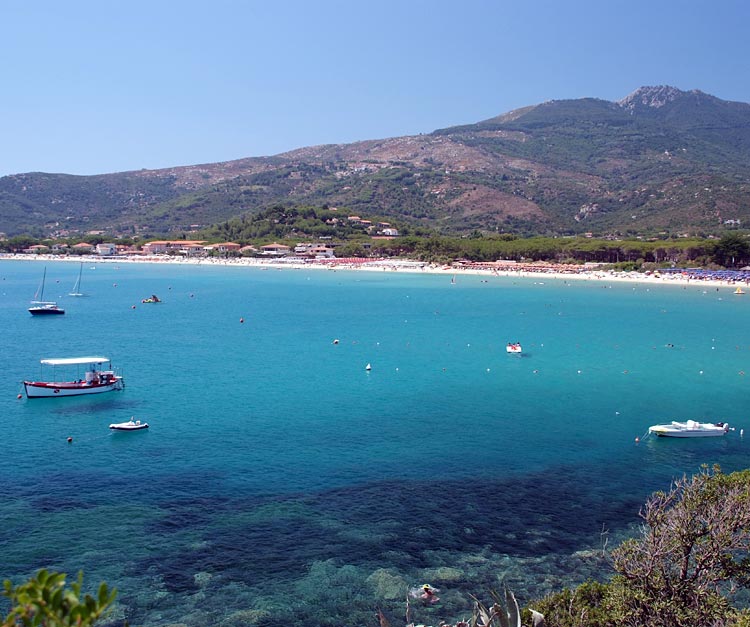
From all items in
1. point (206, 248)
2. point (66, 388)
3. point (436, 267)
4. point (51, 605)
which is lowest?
point (66, 388)

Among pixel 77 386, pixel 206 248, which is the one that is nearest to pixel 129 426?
pixel 77 386

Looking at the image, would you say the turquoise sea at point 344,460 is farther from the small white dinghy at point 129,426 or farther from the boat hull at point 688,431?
the small white dinghy at point 129,426

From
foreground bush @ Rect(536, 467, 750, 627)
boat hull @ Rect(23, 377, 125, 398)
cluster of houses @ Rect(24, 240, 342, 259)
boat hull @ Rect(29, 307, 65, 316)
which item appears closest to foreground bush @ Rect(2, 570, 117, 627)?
foreground bush @ Rect(536, 467, 750, 627)

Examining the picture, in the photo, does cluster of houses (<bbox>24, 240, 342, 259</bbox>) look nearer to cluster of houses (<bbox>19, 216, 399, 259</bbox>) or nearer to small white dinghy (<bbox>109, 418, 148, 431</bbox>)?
cluster of houses (<bbox>19, 216, 399, 259</bbox>)

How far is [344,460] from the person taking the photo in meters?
22.5

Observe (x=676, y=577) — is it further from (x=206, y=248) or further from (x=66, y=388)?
(x=206, y=248)

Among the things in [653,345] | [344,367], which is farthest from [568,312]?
[344,367]

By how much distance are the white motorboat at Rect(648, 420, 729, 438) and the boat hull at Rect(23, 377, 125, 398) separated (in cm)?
2490

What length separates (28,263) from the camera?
14950 centimetres

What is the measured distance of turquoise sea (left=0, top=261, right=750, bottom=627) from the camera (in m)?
15.1

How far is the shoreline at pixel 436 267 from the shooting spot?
98619 millimetres

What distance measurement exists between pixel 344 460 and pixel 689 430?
44.0 ft

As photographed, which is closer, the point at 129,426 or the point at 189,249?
the point at 129,426

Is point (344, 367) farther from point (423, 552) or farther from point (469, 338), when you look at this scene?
point (423, 552)
